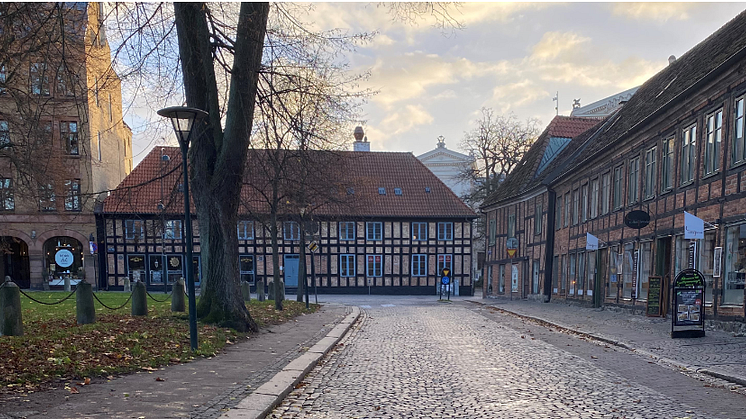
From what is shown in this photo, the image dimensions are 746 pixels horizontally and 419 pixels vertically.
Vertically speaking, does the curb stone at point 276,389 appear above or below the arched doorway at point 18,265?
above

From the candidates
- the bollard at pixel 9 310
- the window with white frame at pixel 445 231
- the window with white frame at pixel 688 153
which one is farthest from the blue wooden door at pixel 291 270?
the bollard at pixel 9 310

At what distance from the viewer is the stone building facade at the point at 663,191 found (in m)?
13.0

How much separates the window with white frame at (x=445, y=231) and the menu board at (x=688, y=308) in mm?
29209

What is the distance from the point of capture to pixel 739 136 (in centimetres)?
1279

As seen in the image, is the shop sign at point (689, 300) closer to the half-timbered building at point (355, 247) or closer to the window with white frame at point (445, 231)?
the half-timbered building at point (355, 247)

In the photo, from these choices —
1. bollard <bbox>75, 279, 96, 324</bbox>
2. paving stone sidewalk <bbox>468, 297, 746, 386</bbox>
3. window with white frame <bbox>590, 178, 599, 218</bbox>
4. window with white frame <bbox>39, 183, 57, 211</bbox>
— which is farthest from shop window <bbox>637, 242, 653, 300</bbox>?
window with white frame <bbox>39, 183, 57, 211</bbox>

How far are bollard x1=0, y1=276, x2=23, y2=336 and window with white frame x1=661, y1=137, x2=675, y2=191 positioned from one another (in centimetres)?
1590

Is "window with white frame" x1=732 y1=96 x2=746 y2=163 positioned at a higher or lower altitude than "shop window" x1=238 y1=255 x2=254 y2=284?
higher

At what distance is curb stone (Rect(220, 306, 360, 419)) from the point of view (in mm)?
5485

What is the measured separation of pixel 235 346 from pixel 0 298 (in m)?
3.65

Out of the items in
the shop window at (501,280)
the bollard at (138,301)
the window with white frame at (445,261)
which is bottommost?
the shop window at (501,280)

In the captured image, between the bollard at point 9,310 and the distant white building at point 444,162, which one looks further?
the distant white building at point 444,162

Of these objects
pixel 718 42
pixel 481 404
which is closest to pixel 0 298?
pixel 481 404

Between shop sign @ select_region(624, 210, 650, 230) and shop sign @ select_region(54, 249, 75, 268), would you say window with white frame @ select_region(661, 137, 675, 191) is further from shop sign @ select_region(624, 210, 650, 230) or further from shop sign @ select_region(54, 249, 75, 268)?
shop sign @ select_region(54, 249, 75, 268)
